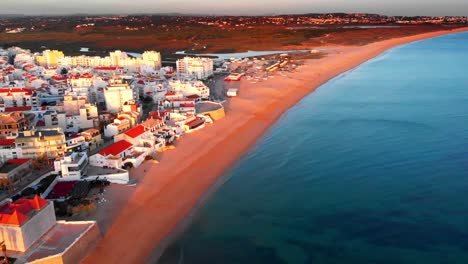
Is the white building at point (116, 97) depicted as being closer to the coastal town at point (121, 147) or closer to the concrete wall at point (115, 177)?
the coastal town at point (121, 147)

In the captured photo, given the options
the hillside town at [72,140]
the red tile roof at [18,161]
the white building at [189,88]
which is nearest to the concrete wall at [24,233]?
the hillside town at [72,140]

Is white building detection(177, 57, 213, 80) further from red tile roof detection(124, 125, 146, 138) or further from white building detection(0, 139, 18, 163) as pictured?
white building detection(0, 139, 18, 163)

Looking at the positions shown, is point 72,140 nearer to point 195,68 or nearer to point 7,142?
point 7,142

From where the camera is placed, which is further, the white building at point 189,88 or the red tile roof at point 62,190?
the white building at point 189,88

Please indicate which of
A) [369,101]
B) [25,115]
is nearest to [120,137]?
[25,115]

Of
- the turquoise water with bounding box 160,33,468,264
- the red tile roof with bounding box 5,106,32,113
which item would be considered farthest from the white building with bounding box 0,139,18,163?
the turquoise water with bounding box 160,33,468,264

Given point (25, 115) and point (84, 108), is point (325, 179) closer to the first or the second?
point (84, 108)

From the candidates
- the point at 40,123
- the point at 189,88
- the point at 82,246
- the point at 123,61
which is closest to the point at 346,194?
the point at 82,246

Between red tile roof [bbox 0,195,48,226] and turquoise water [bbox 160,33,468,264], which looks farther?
turquoise water [bbox 160,33,468,264]
